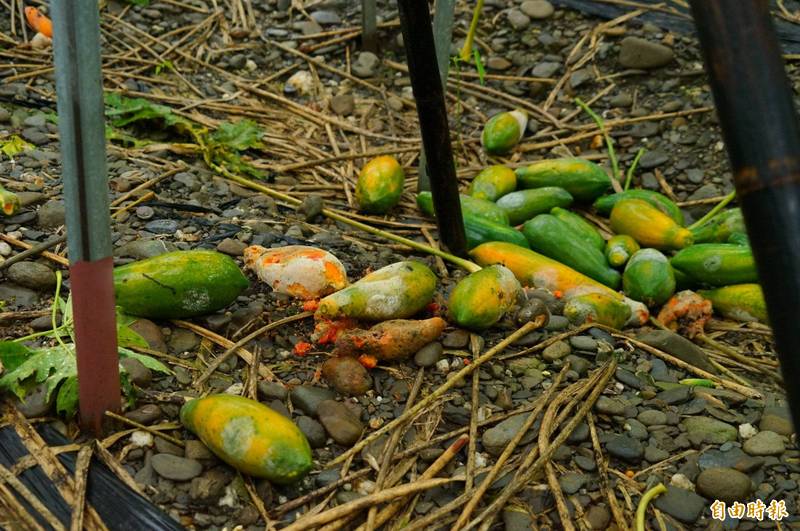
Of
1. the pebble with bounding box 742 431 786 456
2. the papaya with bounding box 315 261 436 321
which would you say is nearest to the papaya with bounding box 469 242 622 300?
the papaya with bounding box 315 261 436 321

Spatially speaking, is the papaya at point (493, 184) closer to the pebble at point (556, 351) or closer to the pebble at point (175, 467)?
the pebble at point (556, 351)

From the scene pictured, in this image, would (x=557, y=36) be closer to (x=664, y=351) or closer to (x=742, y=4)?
(x=664, y=351)

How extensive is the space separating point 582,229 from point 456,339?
97cm

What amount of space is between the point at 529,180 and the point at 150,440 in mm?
1886

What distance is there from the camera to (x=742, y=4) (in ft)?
3.06

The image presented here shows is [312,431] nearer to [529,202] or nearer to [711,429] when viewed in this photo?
[711,429]

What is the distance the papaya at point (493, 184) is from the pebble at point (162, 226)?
1059 millimetres

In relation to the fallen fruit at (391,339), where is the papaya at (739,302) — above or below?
below

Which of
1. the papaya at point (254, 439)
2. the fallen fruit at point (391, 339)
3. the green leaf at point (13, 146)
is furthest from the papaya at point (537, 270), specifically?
the green leaf at point (13, 146)

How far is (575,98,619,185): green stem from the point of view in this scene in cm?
329

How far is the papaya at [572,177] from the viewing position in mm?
3053

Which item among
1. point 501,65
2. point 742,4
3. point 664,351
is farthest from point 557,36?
point 742,4

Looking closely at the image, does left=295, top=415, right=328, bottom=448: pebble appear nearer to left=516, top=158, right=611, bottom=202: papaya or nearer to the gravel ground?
the gravel ground

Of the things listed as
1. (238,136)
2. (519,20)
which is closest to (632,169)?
(519,20)
